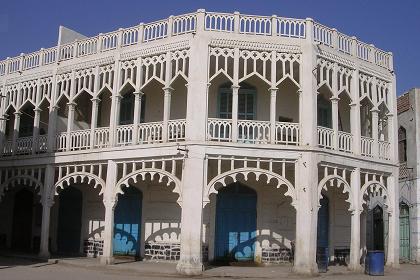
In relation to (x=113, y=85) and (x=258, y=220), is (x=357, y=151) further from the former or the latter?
(x=113, y=85)

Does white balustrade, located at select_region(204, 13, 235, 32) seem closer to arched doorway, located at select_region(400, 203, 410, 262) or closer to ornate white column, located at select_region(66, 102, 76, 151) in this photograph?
ornate white column, located at select_region(66, 102, 76, 151)

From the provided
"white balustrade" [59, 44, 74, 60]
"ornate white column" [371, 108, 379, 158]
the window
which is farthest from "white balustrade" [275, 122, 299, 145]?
"white balustrade" [59, 44, 74, 60]

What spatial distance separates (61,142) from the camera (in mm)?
19312

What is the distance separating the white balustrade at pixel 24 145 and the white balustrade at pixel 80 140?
2241 millimetres

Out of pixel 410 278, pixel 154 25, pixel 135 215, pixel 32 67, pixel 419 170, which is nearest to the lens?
pixel 410 278

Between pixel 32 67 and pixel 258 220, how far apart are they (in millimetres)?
11235

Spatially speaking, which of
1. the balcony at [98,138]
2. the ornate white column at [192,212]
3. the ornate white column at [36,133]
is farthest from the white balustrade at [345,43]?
the ornate white column at [36,133]

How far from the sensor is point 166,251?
18.6m

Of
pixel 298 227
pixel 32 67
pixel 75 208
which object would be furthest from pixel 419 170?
pixel 32 67

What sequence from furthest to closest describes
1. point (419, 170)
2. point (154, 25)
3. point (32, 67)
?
point (419, 170) → point (32, 67) → point (154, 25)

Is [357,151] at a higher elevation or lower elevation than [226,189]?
higher

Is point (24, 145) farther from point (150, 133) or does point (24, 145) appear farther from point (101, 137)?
point (150, 133)

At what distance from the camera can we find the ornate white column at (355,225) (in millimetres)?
17047

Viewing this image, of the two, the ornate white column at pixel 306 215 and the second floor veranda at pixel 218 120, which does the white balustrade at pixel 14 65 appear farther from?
the ornate white column at pixel 306 215
